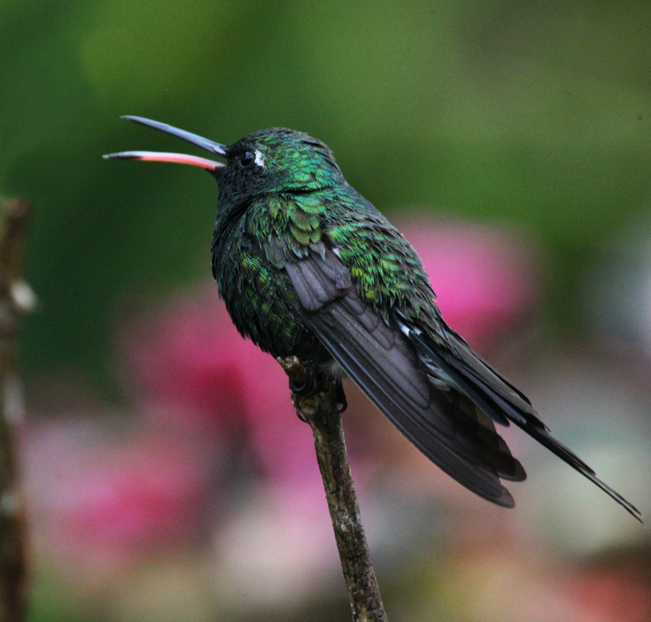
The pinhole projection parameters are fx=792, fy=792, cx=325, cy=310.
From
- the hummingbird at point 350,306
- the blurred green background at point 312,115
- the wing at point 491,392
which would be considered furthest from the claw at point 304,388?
the blurred green background at point 312,115

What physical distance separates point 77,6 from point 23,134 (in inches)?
28.8

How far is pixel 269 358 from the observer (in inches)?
98.7

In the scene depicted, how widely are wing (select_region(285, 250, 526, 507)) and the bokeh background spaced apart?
2.89ft

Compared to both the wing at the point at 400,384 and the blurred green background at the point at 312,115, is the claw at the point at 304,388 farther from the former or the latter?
the blurred green background at the point at 312,115

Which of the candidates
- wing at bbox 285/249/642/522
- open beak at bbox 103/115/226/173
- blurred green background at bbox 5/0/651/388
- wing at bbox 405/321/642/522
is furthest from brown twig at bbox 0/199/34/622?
blurred green background at bbox 5/0/651/388

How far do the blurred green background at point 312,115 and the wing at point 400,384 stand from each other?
161cm

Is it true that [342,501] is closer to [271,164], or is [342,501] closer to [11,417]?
[11,417]

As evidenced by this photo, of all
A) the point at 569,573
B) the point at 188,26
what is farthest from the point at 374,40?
the point at 569,573

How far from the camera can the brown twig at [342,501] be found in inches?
45.8

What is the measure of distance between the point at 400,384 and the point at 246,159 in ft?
2.57

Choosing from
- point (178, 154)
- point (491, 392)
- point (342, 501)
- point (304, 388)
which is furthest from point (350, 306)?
point (178, 154)

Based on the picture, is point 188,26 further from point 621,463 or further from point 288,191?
point 621,463

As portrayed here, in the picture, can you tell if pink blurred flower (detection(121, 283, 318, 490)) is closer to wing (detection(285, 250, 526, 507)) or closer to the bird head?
Result: the bird head

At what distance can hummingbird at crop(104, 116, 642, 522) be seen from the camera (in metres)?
1.37
